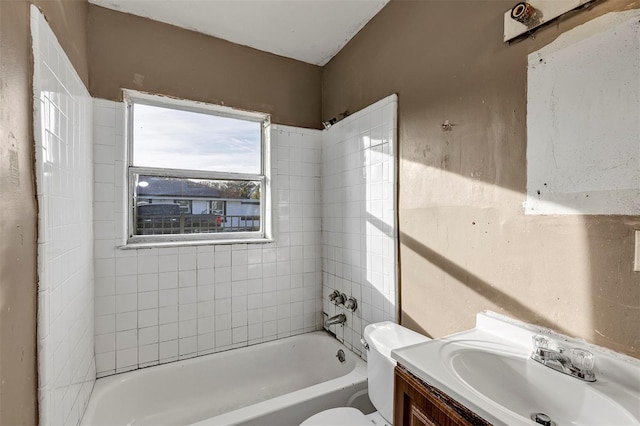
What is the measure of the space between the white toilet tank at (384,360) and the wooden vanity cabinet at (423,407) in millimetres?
357

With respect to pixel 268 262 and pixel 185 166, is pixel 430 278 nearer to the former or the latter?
pixel 268 262

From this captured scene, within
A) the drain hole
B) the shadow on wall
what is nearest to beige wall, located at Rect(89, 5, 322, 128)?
the shadow on wall

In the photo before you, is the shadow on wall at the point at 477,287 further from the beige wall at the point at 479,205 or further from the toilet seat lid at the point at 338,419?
the toilet seat lid at the point at 338,419

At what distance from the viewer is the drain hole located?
2.67 ft

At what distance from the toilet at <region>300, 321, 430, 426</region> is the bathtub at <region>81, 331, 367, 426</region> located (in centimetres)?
25

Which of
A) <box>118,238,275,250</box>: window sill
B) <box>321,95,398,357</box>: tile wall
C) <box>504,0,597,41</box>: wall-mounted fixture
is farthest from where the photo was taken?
<box>118,238,275,250</box>: window sill

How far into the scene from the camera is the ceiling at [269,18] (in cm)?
185

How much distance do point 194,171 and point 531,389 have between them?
214 cm

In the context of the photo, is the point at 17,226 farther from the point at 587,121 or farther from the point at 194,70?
the point at 587,121

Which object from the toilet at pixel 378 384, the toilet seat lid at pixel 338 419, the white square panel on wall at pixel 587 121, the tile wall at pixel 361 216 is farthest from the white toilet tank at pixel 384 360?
the white square panel on wall at pixel 587 121

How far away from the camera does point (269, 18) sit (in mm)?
1979

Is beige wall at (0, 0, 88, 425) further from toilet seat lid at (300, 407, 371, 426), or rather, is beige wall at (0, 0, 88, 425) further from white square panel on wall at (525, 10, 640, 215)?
white square panel on wall at (525, 10, 640, 215)

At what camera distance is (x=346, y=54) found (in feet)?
7.38

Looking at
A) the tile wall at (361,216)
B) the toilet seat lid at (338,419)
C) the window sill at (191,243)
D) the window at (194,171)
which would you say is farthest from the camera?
the window at (194,171)
